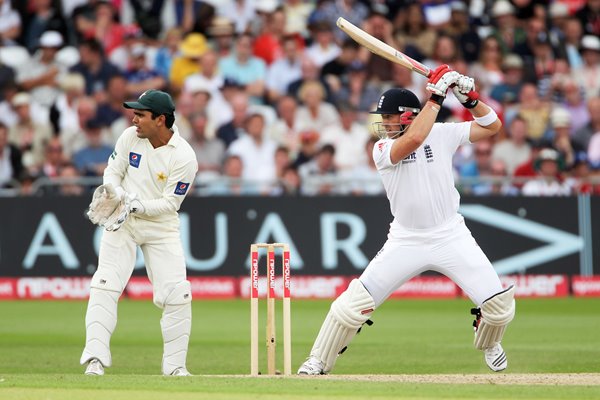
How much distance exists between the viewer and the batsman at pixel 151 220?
881 centimetres

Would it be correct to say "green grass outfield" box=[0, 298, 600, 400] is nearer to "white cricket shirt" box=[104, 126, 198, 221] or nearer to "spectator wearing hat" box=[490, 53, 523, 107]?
"white cricket shirt" box=[104, 126, 198, 221]

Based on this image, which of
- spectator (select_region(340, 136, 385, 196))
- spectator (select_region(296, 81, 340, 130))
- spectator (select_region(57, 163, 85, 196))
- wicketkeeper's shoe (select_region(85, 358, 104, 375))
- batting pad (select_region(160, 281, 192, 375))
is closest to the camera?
wicketkeeper's shoe (select_region(85, 358, 104, 375))

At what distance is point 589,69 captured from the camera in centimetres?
1819

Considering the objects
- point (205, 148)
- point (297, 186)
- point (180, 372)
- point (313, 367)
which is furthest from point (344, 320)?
point (205, 148)

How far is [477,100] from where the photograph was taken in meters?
8.57

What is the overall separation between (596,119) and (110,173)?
968 centimetres

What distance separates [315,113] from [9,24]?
470cm

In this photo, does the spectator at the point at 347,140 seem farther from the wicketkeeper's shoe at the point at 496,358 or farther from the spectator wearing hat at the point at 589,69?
the wicketkeeper's shoe at the point at 496,358

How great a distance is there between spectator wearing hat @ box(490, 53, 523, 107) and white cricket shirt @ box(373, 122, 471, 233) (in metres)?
9.32

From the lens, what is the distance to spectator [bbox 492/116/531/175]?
650 inches

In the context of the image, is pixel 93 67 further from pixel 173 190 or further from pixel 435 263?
pixel 435 263

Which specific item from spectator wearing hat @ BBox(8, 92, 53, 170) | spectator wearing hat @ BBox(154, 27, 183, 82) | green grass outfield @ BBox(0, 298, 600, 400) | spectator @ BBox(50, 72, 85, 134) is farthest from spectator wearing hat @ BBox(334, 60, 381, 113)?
spectator wearing hat @ BBox(8, 92, 53, 170)

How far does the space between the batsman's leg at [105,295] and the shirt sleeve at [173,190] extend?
1.08 ft

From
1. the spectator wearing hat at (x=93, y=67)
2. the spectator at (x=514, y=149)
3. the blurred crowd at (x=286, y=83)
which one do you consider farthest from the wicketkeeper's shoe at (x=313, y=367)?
the spectator wearing hat at (x=93, y=67)
